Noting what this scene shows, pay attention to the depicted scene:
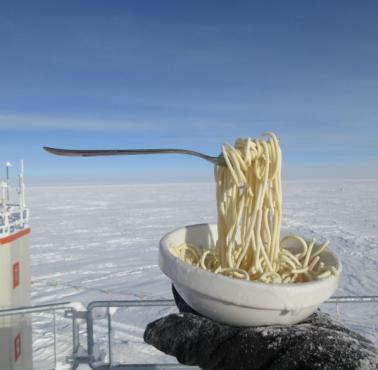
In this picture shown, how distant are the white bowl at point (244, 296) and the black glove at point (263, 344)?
0.05 metres

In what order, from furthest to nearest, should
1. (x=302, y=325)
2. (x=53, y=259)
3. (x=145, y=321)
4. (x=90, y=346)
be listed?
(x=53, y=259)
(x=145, y=321)
(x=90, y=346)
(x=302, y=325)

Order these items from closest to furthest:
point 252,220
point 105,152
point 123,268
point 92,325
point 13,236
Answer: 1. point 105,152
2. point 252,220
3. point 92,325
4. point 13,236
5. point 123,268

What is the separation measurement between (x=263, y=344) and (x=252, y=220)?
1.97ft

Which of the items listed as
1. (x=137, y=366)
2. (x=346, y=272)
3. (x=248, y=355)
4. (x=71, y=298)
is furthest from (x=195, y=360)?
(x=346, y=272)

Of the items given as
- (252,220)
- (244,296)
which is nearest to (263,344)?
(244,296)

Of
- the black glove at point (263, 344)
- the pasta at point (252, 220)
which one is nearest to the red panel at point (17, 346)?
the black glove at point (263, 344)

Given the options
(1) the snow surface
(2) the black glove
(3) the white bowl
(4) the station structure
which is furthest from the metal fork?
(4) the station structure

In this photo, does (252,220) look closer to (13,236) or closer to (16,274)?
(13,236)

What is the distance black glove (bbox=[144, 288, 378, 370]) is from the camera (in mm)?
1409

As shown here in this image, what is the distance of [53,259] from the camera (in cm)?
1517

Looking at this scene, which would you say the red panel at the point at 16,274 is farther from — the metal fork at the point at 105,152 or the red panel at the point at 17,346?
the metal fork at the point at 105,152

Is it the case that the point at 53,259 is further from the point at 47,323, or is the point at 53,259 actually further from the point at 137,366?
the point at 137,366

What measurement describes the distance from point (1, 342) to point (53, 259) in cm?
997

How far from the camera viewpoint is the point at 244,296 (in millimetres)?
1536
